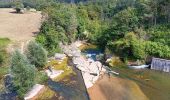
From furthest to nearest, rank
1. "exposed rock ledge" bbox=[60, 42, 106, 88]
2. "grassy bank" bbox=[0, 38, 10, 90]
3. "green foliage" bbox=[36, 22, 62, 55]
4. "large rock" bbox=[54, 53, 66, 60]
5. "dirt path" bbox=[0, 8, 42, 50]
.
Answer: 1. "dirt path" bbox=[0, 8, 42, 50]
2. "green foliage" bbox=[36, 22, 62, 55]
3. "large rock" bbox=[54, 53, 66, 60]
4. "grassy bank" bbox=[0, 38, 10, 90]
5. "exposed rock ledge" bbox=[60, 42, 106, 88]

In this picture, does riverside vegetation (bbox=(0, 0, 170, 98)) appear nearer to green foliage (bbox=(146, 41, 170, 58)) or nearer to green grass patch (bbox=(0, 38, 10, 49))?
green foliage (bbox=(146, 41, 170, 58))

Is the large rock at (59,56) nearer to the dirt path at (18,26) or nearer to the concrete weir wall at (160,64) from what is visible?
the dirt path at (18,26)

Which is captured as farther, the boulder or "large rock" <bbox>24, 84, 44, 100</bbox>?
the boulder

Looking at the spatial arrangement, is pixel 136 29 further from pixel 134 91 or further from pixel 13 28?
pixel 13 28

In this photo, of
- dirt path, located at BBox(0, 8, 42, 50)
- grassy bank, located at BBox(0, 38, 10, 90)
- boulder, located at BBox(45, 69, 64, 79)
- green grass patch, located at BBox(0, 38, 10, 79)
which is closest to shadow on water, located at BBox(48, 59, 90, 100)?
boulder, located at BBox(45, 69, 64, 79)

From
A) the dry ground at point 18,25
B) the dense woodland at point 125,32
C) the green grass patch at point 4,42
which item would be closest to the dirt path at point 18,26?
the dry ground at point 18,25

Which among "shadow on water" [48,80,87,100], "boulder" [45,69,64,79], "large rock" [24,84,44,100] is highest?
"boulder" [45,69,64,79]
